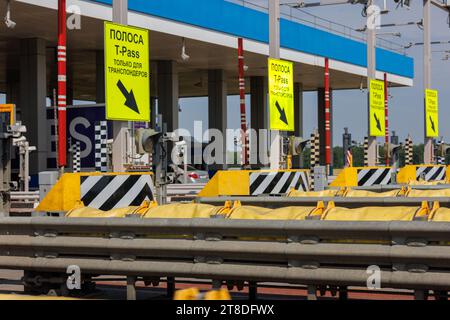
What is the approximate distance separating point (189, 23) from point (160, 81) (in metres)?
7.92

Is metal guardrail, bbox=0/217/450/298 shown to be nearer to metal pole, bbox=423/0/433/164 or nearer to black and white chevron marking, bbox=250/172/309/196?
black and white chevron marking, bbox=250/172/309/196

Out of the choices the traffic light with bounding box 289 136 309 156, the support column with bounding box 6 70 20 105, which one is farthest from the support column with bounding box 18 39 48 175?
the traffic light with bounding box 289 136 309 156

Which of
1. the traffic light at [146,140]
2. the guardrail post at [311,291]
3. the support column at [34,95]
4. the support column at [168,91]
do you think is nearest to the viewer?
the guardrail post at [311,291]

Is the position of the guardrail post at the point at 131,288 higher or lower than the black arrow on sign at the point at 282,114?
Result: lower

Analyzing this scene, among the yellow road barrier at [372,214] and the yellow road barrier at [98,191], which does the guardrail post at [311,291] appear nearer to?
the yellow road barrier at [372,214]

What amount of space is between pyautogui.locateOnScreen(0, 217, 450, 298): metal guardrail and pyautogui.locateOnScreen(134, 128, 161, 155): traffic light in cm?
571

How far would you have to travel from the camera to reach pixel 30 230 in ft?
26.2

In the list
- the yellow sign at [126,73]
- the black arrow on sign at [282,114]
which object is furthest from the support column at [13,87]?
the yellow sign at [126,73]

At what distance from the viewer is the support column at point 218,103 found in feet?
142

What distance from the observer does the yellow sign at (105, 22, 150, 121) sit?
1116cm

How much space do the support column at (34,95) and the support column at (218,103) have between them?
12.6 m

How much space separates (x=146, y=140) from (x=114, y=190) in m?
3.12
